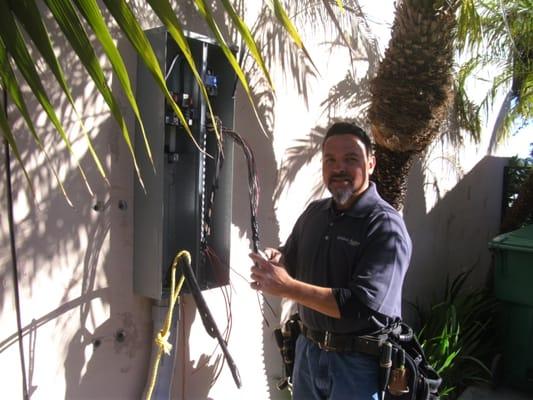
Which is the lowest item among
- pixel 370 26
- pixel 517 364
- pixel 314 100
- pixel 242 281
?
pixel 517 364

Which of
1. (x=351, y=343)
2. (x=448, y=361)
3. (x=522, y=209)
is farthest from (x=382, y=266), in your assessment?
(x=522, y=209)

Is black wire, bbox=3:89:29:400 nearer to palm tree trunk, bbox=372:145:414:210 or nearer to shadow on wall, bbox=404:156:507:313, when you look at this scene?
palm tree trunk, bbox=372:145:414:210

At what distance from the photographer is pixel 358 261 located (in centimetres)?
244

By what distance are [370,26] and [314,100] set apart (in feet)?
3.99

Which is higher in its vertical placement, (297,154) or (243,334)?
(297,154)

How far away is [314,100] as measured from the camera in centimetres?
421

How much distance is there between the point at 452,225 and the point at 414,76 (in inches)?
133

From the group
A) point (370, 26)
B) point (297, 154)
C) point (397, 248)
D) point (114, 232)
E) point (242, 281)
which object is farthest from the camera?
point (370, 26)

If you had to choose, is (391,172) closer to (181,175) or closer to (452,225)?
(181,175)

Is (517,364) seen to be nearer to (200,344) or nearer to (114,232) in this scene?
(200,344)

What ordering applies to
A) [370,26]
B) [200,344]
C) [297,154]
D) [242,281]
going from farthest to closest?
[370,26] → [297,154] → [242,281] → [200,344]

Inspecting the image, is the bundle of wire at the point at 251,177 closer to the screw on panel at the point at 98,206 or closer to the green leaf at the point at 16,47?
the screw on panel at the point at 98,206

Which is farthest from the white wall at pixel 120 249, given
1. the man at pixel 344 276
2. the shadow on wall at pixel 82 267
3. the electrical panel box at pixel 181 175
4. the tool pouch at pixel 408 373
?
the tool pouch at pixel 408 373

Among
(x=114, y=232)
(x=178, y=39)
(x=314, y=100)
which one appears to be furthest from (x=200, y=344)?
(x=178, y=39)
